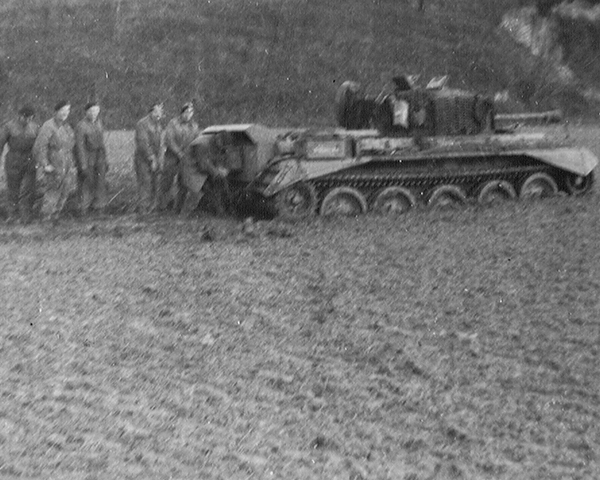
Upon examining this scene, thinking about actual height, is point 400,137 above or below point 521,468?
above

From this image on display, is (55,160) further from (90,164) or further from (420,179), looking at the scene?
(420,179)

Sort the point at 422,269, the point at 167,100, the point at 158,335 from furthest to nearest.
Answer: the point at 167,100 → the point at 422,269 → the point at 158,335

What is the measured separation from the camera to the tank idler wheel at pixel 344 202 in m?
13.1

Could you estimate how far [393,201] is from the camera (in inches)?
534

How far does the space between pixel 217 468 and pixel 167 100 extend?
734 inches

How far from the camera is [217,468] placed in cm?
616

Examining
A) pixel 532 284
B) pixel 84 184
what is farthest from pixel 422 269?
pixel 84 184

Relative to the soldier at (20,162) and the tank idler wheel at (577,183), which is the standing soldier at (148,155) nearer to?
the soldier at (20,162)

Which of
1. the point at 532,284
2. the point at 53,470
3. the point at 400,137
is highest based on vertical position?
the point at 400,137

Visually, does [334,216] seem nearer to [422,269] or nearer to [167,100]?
[422,269]

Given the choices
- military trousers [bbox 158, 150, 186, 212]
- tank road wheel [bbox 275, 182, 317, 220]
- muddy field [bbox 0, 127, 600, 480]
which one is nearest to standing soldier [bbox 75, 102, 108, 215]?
military trousers [bbox 158, 150, 186, 212]

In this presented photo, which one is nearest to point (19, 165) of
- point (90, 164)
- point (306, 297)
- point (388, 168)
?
point (90, 164)

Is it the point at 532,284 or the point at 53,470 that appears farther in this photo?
the point at 532,284

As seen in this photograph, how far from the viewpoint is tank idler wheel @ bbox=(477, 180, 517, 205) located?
553 inches
